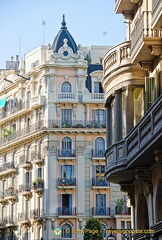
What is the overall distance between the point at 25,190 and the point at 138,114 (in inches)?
2073

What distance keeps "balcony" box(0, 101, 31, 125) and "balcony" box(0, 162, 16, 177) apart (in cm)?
531

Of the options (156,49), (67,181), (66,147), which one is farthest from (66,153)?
(156,49)

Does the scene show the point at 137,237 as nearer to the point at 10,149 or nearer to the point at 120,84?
the point at 120,84

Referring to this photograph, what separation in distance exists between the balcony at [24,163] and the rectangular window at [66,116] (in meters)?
6.50

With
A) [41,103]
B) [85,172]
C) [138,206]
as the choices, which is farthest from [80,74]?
[138,206]

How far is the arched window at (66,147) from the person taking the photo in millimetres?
84037

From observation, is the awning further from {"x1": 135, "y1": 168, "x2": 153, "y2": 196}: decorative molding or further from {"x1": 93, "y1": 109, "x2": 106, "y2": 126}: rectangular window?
{"x1": 135, "y1": 168, "x2": 153, "y2": 196}: decorative molding

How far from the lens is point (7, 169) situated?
91.3m

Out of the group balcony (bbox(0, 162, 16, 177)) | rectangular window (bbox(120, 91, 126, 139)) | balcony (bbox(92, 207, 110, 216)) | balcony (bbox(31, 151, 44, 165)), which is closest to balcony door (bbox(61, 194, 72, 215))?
balcony (bbox(92, 207, 110, 216))

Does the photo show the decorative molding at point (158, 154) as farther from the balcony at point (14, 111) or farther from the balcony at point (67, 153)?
the balcony at point (14, 111)

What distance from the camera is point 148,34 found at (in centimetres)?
3166

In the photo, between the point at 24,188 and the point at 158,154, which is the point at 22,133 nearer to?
the point at 24,188

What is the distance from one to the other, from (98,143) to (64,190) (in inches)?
250

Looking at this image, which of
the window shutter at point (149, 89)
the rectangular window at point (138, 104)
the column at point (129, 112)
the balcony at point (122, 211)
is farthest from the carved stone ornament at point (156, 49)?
the balcony at point (122, 211)
